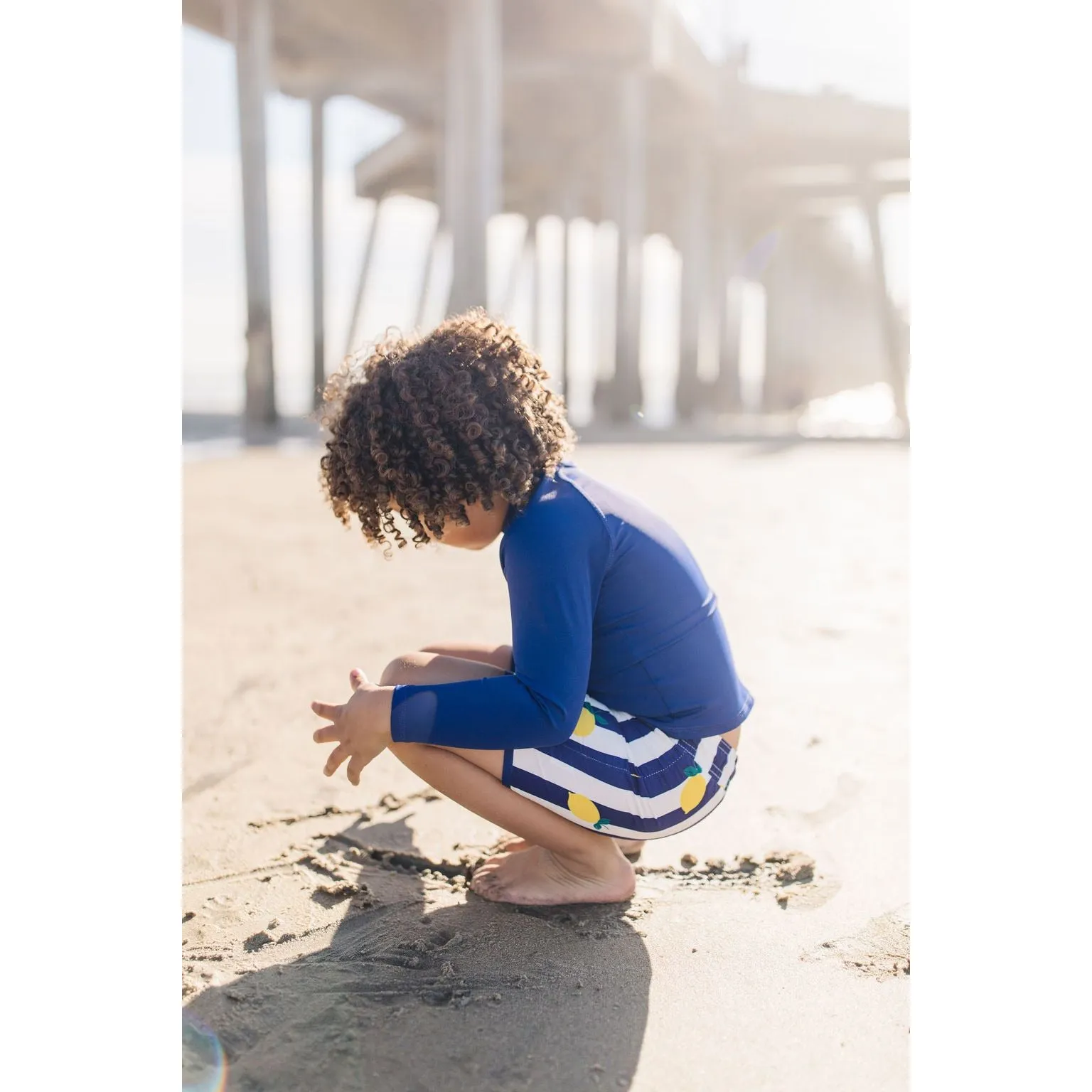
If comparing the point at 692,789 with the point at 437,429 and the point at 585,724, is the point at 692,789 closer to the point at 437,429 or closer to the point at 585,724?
the point at 585,724

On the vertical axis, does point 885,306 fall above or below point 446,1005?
above

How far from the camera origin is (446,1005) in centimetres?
183

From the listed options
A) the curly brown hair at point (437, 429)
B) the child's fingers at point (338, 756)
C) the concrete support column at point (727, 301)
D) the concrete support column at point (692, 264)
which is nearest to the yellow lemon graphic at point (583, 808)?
the child's fingers at point (338, 756)

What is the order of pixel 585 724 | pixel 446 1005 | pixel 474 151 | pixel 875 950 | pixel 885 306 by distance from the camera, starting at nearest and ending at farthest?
pixel 446 1005 < pixel 875 950 < pixel 585 724 < pixel 474 151 < pixel 885 306

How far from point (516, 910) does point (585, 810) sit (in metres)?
0.25

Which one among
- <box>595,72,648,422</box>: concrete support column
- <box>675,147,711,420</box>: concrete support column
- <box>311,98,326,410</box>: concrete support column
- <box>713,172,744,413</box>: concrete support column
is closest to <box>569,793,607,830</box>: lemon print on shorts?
<box>311,98,326,410</box>: concrete support column

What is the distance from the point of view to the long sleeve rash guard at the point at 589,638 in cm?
192

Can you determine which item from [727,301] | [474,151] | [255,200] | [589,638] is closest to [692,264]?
[727,301]

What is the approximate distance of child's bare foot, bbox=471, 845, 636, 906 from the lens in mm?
2225

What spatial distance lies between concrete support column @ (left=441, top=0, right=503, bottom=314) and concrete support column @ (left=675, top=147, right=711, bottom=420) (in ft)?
27.6

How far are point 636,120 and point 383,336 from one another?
17.1 metres

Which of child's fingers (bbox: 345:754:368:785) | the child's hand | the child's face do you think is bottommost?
child's fingers (bbox: 345:754:368:785)

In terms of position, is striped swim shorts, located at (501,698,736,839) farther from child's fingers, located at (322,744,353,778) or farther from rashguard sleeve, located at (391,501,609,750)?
child's fingers, located at (322,744,353,778)

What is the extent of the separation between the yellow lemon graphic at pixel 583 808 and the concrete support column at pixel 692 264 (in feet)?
64.9
